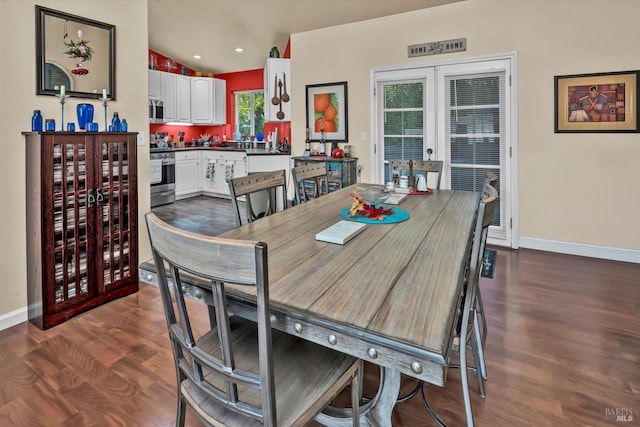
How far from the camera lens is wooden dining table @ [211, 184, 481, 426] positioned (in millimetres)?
847

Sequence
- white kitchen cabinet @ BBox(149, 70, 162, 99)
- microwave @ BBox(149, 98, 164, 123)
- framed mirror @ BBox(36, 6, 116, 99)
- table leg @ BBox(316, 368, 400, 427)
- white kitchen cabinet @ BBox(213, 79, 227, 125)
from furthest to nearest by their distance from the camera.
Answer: white kitchen cabinet @ BBox(213, 79, 227, 125)
microwave @ BBox(149, 98, 164, 123)
white kitchen cabinet @ BBox(149, 70, 162, 99)
framed mirror @ BBox(36, 6, 116, 99)
table leg @ BBox(316, 368, 400, 427)

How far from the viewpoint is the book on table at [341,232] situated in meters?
1.54

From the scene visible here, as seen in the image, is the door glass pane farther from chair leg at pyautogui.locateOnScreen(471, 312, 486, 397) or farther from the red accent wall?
chair leg at pyautogui.locateOnScreen(471, 312, 486, 397)

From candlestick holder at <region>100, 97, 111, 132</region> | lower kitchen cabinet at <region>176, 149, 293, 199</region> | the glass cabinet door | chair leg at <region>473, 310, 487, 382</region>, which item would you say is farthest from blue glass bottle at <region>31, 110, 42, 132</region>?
lower kitchen cabinet at <region>176, 149, 293, 199</region>

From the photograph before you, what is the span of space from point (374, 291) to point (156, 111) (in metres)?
6.62

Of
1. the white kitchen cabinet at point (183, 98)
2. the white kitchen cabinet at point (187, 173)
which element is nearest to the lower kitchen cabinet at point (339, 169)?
the white kitchen cabinet at point (187, 173)

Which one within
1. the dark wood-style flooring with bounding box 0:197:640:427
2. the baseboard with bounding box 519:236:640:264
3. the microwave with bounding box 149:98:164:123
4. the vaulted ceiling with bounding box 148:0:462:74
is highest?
the vaulted ceiling with bounding box 148:0:462:74

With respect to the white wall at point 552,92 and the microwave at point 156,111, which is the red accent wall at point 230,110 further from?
the white wall at point 552,92

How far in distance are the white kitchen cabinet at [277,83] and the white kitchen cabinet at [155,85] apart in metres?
2.06

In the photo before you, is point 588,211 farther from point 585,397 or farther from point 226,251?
point 226,251

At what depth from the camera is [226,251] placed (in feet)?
2.73

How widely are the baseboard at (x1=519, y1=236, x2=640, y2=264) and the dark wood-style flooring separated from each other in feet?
2.42

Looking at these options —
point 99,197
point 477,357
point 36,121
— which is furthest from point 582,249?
point 36,121

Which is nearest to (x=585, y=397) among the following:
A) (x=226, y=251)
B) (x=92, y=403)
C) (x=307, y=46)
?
(x=226, y=251)
